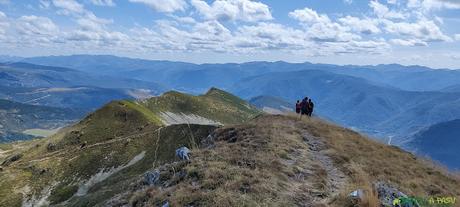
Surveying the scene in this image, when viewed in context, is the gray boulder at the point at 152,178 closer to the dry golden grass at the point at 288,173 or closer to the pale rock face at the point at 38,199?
the dry golden grass at the point at 288,173

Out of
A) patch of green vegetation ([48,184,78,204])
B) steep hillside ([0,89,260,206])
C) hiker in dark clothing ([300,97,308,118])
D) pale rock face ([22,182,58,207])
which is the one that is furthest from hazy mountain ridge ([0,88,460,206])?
pale rock face ([22,182,58,207])

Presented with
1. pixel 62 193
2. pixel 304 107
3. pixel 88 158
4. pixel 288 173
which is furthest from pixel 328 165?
pixel 88 158

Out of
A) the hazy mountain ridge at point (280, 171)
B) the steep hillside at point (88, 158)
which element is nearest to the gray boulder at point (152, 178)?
the hazy mountain ridge at point (280, 171)

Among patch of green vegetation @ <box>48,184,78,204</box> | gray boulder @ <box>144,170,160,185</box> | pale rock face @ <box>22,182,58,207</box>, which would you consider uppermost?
gray boulder @ <box>144,170,160,185</box>

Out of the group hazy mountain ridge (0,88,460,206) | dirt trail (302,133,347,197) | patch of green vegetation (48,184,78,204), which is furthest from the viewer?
patch of green vegetation (48,184,78,204)

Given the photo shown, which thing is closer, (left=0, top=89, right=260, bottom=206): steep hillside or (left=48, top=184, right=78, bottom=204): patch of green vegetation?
(left=48, top=184, right=78, bottom=204): patch of green vegetation

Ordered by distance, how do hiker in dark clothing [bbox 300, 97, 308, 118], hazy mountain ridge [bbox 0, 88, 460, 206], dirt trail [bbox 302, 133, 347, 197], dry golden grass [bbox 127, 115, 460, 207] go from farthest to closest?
hiker in dark clothing [bbox 300, 97, 308, 118], dirt trail [bbox 302, 133, 347, 197], hazy mountain ridge [bbox 0, 88, 460, 206], dry golden grass [bbox 127, 115, 460, 207]

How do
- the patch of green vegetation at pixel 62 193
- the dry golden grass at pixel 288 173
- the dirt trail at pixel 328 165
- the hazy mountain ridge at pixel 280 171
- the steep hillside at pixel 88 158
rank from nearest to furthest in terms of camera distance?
1. the dry golden grass at pixel 288 173
2. the hazy mountain ridge at pixel 280 171
3. the dirt trail at pixel 328 165
4. the patch of green vegetation at pixel 62 193
5. the steep hillside at pixel 88 158

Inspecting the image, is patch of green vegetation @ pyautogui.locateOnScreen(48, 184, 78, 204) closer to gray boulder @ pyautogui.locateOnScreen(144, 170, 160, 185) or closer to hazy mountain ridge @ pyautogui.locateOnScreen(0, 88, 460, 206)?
hazy mountain ridge @ pyautogui.locateOnScreen(0, 88, 460, 206)

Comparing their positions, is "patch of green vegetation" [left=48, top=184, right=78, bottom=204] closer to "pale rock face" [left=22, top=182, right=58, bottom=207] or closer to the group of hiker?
"pale rock face" [left=22, top=182, right=58, bottom=207]

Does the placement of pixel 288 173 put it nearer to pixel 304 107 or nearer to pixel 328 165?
pixel 328 165

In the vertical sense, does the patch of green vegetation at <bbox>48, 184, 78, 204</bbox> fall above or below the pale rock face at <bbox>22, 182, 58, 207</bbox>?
above

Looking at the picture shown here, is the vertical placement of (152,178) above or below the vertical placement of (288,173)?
below

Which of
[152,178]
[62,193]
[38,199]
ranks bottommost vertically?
[38,199]
